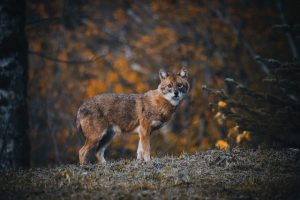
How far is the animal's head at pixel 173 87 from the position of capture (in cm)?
1248

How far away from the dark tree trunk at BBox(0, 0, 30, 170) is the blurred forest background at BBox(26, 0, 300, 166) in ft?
19.6

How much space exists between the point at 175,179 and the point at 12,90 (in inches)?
236

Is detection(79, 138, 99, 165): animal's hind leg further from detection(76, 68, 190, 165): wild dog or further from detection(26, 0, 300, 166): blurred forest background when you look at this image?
detection(26, 0, 300, 166): blurred forest background

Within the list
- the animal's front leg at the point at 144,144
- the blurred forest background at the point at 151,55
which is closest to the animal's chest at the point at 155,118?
the animal's front leg at the point at 144,144

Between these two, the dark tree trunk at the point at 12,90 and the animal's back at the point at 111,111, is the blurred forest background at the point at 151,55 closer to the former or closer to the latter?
the dark tree trunk at the point at 12,90

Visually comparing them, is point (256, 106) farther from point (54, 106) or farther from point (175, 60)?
point (175, 60)

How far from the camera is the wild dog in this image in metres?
12.0

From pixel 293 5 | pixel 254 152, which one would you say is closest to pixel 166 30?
pixel 293 5

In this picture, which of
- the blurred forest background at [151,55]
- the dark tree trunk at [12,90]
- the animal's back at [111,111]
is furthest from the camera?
the blurred forest background at [151,55]

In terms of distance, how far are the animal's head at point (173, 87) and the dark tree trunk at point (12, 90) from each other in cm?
362

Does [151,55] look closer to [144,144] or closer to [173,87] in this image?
[173,87]

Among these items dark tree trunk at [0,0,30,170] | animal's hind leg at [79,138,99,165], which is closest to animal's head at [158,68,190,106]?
animal's hind leg at [79,138,99,165]

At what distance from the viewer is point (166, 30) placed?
30.1 meters

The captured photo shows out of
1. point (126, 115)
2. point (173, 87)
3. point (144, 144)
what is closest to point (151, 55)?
point (173, 87)
